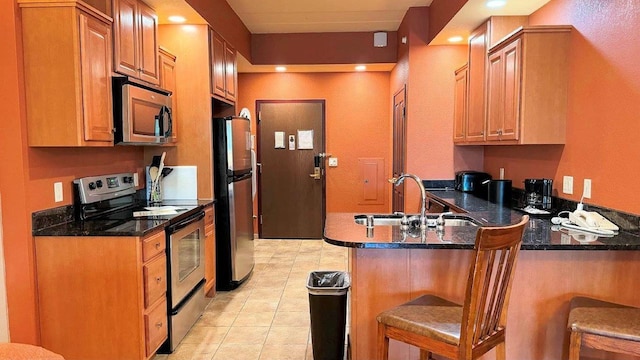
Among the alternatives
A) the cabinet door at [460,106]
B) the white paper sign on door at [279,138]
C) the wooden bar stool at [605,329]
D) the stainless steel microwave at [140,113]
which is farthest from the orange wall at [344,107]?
the wooden bar stool at [605,329]

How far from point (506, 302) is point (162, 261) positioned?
6.43 ft

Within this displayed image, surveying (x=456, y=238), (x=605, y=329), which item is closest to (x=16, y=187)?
(x=456, y=238)

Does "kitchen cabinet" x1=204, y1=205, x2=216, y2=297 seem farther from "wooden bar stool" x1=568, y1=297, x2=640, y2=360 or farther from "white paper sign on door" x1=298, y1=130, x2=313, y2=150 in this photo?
"wooden bar stool" x1=568, y1=297, x2=640, y2=360

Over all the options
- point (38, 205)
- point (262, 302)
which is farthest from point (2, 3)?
point (262, 302)

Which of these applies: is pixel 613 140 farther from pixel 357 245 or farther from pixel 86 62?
pixel 86 62

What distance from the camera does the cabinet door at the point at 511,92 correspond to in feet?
9.30

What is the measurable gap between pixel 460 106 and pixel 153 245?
3090mm

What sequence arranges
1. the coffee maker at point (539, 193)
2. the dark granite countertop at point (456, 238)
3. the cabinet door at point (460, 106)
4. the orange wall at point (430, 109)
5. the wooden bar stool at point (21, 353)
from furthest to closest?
the orange wall at point (430, 109), the cabinet door at point (460, 106), the coffee maker at point (539, 193), the dark granite countertop at point (456, 238), the wooden bar stool at point (21, 353)

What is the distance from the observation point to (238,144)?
3.93 m

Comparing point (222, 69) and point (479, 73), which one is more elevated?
point (222, 69)

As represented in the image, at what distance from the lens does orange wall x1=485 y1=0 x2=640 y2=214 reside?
221 centimetres

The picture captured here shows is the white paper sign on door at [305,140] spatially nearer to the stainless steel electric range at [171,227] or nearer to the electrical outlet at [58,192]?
the stainless steel electric range at [171,227]

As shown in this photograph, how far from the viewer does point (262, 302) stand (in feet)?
11.9

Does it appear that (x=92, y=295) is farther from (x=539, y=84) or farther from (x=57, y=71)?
(x=539, y=84)
